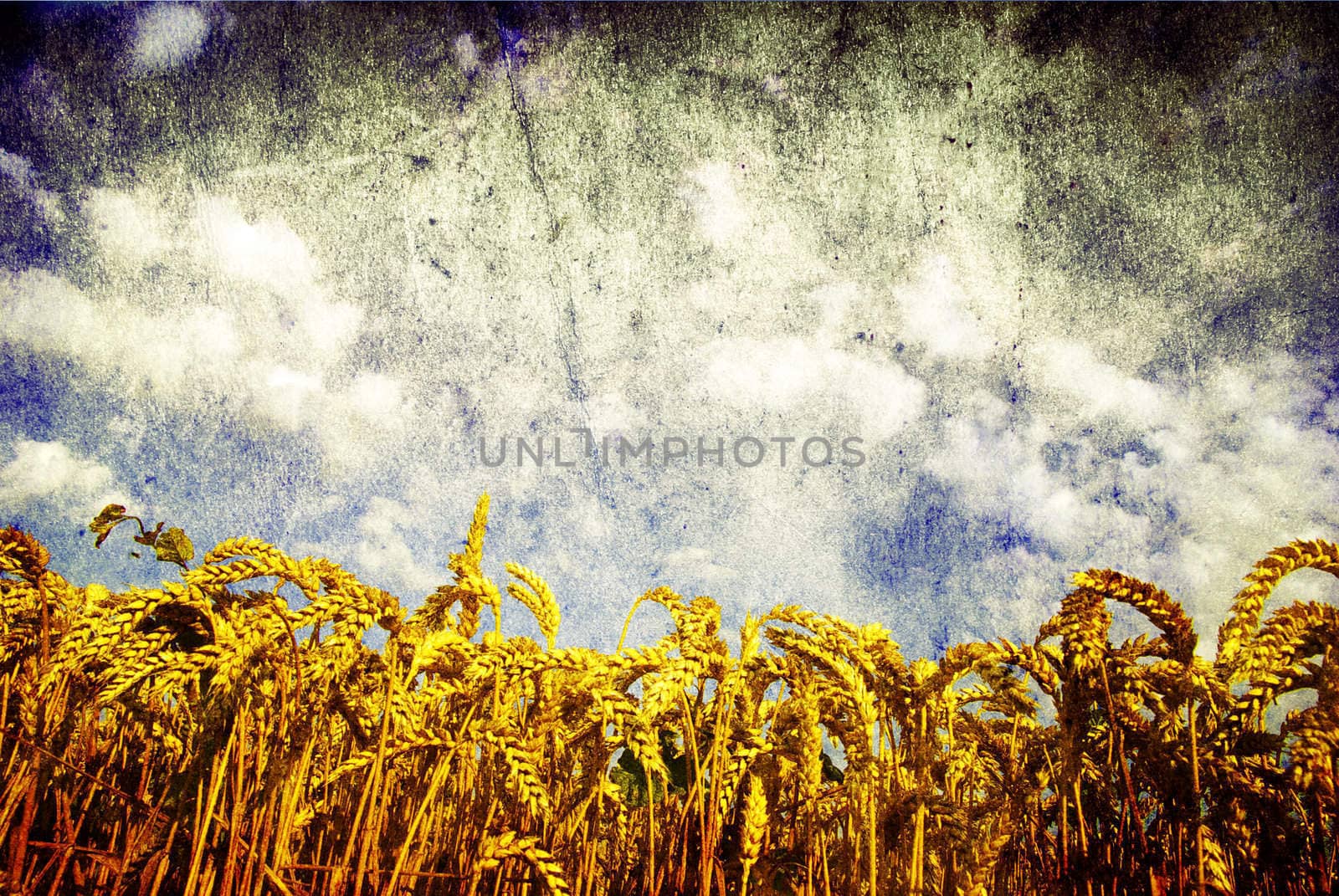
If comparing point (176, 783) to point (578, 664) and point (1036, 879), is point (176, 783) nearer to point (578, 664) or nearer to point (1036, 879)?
point (578, 664)

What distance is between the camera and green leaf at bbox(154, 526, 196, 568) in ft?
7.86

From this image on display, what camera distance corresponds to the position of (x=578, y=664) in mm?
2234

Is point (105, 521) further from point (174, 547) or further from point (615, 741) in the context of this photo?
point (615, 741)

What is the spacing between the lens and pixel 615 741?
8.82 ft

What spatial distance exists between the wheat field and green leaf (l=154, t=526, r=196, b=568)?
0.01 meters

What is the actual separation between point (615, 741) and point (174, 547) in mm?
1985

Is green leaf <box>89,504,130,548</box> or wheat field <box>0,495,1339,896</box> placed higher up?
green leaf <box>89,504,130,548</box>

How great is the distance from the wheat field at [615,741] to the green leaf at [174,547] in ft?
0.03

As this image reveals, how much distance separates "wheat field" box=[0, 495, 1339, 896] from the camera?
6.58ft

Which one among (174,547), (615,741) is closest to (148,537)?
(174,547)

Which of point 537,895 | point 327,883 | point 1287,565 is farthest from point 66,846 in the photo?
point 1287,565

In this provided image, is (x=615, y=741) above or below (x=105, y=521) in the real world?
below

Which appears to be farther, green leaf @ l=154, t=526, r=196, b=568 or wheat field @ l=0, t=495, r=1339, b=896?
green leaf @ l=154, t=526, r=196, b=568

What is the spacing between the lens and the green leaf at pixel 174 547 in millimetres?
2396
